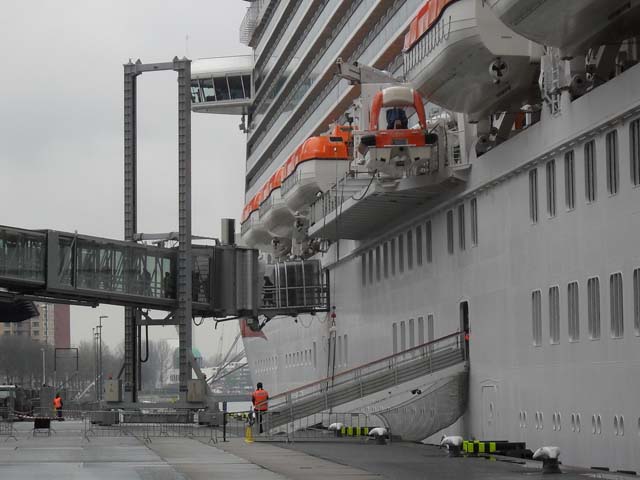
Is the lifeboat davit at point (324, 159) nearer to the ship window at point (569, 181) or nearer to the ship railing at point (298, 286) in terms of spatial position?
the ship railing at point (298, 286)

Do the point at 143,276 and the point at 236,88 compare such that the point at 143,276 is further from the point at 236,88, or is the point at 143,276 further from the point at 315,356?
the point at 236,88

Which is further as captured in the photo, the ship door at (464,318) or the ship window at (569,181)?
the ship door at (464,318)

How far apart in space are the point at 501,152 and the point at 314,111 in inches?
1232

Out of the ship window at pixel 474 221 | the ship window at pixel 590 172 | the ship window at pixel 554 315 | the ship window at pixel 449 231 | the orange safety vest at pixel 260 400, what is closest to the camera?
the ship window at pixel 590 172

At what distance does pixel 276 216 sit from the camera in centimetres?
5834

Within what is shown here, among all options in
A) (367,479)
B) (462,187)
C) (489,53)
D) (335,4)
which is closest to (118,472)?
(367,479)

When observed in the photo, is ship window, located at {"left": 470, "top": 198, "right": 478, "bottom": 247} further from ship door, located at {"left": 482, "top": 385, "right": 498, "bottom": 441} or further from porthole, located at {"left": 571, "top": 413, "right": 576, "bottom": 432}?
porthole, located at {"left": 571, "top": 413, "right": 576, "bottom": 432}

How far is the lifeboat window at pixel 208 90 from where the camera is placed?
85.0 m

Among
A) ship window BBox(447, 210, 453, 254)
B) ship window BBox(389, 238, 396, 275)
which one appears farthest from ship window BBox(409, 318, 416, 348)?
ship window BBox(447, 210, 453, 254)

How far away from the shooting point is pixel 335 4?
58344 mm

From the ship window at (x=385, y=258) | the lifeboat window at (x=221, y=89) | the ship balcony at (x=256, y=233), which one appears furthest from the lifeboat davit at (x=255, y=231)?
the lifeboat window at (x=221, y=89)

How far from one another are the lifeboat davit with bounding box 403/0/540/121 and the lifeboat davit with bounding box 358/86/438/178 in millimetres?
3314

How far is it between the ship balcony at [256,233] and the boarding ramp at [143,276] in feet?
13.5

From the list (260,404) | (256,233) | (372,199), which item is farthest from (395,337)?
(256,233)
